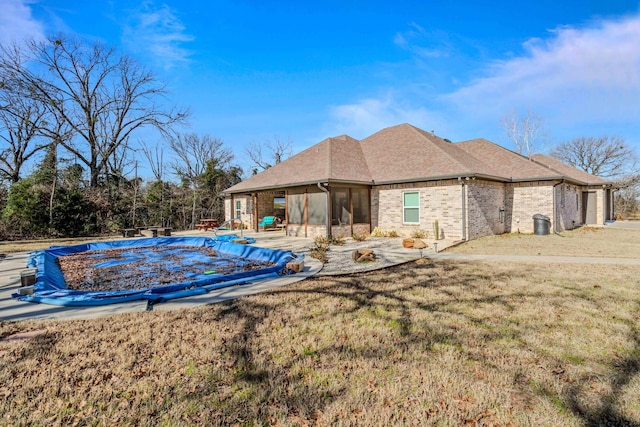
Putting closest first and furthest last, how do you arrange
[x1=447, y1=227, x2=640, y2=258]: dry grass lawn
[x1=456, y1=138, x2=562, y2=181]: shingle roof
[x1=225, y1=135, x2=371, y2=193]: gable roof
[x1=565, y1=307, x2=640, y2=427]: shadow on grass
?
[x1=565, y1=307, x2=640, y2=427]: shadow on grass
[x1=447, y1=227, x2=640, y2=258]: dry grass lawn
[x1=225, y1=135, x2=371, y2=193]: gable roof
[x1=456, y1=138, x2=562, y2=181]: shingle roof

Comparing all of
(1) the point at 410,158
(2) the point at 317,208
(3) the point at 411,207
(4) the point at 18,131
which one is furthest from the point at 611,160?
(4) the point at 18,131

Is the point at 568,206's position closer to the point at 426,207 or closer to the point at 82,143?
the point at 426,207

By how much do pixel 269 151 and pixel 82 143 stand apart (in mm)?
18464

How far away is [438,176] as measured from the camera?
12.4m

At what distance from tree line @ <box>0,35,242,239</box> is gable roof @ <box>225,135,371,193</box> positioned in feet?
21.5

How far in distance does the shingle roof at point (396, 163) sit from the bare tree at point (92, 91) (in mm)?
11708

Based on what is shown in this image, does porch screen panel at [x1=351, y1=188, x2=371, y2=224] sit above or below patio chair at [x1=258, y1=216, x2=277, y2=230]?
above

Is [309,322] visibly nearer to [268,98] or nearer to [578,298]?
[578,298]

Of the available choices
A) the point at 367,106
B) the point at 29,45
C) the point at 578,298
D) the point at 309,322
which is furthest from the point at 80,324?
the point at 29,45

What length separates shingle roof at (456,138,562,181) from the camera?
14.4m

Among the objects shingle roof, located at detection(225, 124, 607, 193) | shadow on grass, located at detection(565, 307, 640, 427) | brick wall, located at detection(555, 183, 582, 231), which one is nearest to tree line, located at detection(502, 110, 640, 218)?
shingle roof, located at detection(225, 124, 607, 193)

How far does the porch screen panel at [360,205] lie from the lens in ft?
46.9

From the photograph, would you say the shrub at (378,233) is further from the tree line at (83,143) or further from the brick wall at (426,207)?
the tree line at (83,143)

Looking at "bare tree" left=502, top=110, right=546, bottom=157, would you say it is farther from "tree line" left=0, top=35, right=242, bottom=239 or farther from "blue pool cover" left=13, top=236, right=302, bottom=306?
"blue pool cover" left=13, top=236, right=302, bottom=306
